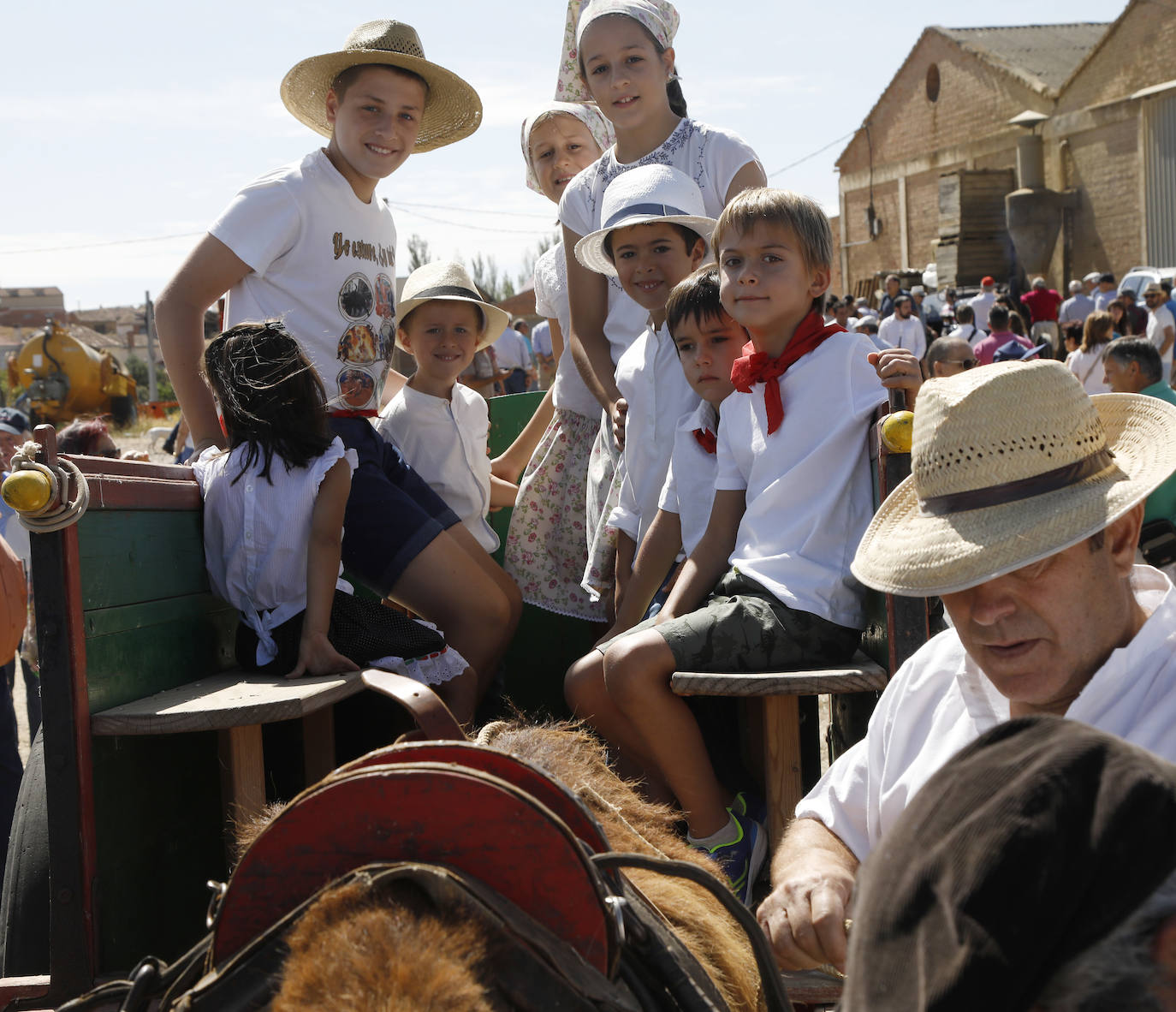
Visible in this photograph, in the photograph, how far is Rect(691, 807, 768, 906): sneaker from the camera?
2504 mm

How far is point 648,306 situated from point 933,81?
35.0 m

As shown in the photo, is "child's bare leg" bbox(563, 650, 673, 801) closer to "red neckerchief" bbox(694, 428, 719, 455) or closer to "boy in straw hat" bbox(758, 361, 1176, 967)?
"red neckerchief" bbox(694, 428, 719, 455)

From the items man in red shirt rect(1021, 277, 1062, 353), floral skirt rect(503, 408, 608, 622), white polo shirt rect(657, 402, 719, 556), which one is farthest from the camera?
man in red shirt rect(1021, 277, 1062, 353)

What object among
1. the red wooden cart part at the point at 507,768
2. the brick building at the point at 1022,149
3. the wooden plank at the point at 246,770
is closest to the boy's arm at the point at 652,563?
the wooden plank at the point at 246,770

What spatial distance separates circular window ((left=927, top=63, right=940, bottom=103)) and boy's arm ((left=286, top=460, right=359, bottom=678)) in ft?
117

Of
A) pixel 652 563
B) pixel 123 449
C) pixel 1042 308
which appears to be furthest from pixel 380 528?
pixel 123 449

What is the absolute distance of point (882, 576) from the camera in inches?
59.9

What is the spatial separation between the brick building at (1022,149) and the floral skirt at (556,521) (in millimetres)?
26665

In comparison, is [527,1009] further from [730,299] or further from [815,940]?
[730,299]

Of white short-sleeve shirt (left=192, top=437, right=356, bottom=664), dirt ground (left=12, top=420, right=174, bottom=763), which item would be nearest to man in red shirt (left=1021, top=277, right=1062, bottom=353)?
dirt ground (left=12, top=420, right=174, bottom=763)

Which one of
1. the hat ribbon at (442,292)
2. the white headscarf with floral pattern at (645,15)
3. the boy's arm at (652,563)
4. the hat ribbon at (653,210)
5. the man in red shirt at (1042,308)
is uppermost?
the white headscarf with floral pattern at (645,15)

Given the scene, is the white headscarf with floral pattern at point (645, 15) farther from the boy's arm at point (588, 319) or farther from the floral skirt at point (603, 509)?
the floral skirt at point (603, 509)

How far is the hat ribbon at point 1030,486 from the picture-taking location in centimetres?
140

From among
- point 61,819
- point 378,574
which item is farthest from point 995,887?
point 378,574
